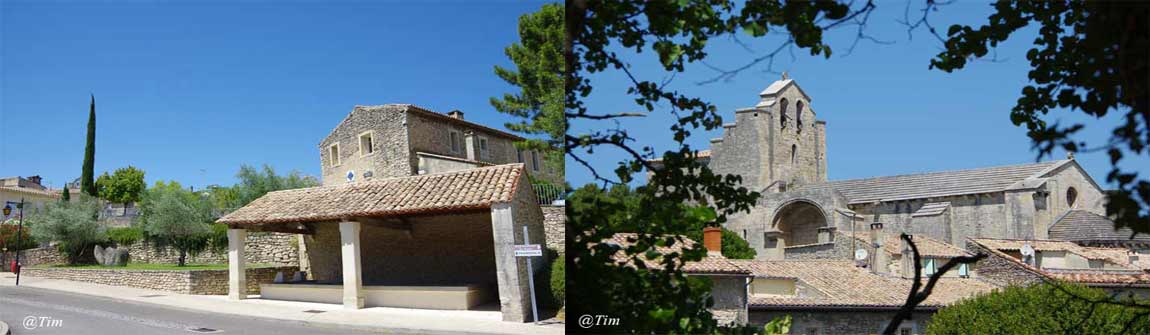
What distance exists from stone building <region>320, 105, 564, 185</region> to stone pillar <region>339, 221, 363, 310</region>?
2.26 m

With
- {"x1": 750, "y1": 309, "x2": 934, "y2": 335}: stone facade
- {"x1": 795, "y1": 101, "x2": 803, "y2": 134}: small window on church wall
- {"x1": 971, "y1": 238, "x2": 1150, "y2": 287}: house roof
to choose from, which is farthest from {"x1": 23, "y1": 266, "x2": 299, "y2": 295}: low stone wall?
{"x1": 971, "y1": 238, "x2": 1150, "y2": 287}: house roof

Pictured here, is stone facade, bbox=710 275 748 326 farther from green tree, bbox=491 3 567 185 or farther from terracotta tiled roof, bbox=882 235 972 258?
green tree, bbox=491 3 567 185

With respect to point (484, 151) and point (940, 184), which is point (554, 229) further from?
point (940, 184)

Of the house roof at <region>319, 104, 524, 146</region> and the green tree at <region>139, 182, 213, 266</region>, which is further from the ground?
the house roof at <region>319, 104, 524, 146</region>

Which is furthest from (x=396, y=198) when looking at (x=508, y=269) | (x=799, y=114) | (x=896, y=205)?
(x=896, y=205)

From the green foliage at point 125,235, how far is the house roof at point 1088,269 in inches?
666

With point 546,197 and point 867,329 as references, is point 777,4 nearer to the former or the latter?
point 867,329

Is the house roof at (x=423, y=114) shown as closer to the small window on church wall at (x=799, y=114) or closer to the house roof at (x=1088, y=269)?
the house roof at (x=1088, y=269)

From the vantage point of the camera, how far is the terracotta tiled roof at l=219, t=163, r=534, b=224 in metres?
8.62

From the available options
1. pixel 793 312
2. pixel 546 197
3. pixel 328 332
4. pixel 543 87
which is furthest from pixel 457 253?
pixel 793 312

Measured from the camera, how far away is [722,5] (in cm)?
229

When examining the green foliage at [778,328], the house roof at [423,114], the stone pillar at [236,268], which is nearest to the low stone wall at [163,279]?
the stone pillar at [236,268]

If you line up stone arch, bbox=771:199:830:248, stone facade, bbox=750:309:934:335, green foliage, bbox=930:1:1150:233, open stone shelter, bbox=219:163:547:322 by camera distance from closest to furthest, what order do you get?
green foliage, bbox=930:1:1150:233
stone facade, bbox=750:309:934:335
stone arch, bbox=771:199:830:248
open stone shelter, bbox=219:163:547:322

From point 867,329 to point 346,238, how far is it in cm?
651
